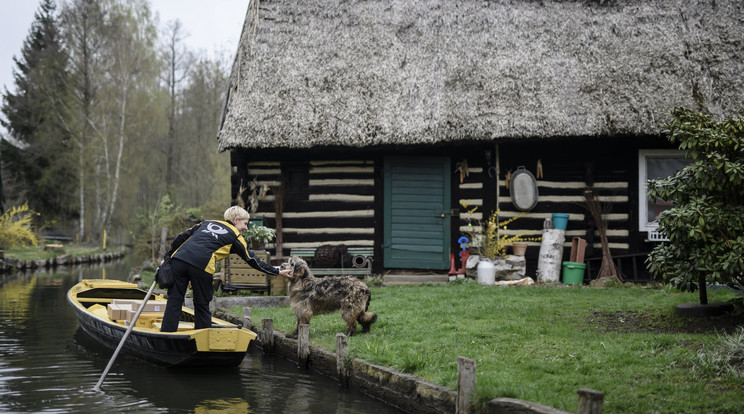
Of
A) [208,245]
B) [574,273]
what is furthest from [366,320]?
[574,273]

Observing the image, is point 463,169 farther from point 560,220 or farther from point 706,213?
point 706,213

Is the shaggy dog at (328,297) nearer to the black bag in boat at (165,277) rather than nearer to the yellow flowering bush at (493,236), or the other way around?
the black bag in boat at (165,277)

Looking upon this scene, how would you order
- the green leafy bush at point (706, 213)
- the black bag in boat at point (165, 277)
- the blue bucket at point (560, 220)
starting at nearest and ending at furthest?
the green leafy bush at point (706, 213)
the black bag in boat at point (165, 277)
the blue bucket at point (560, 220)

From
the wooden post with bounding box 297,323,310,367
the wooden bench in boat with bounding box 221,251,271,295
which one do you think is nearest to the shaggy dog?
the wooden post with bounding box 297,323,310,367

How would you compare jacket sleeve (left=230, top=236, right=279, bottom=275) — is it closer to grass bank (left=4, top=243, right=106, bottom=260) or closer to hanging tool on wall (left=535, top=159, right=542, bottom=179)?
hanging tool on wall (left=535, top=159, right=542, bottom=179)

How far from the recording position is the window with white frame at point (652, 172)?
14055mm

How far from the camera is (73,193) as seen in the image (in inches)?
1307

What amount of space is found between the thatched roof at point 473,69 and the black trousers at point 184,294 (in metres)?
6.27

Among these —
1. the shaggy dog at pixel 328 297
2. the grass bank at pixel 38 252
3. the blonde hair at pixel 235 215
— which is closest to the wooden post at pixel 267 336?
the shaggy dog at pixel 328 297

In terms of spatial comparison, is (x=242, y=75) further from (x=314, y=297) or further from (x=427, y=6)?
(x=314, y=297)

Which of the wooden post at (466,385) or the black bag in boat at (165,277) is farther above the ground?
the black bag in boat at (165,277)

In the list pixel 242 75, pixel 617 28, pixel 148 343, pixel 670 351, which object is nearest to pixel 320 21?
pixel 242 75

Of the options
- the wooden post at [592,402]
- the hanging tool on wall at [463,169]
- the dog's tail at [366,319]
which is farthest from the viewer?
the hanging tool on wall at [463,169]

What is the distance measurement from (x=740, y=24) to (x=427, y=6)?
6654 millimetres
